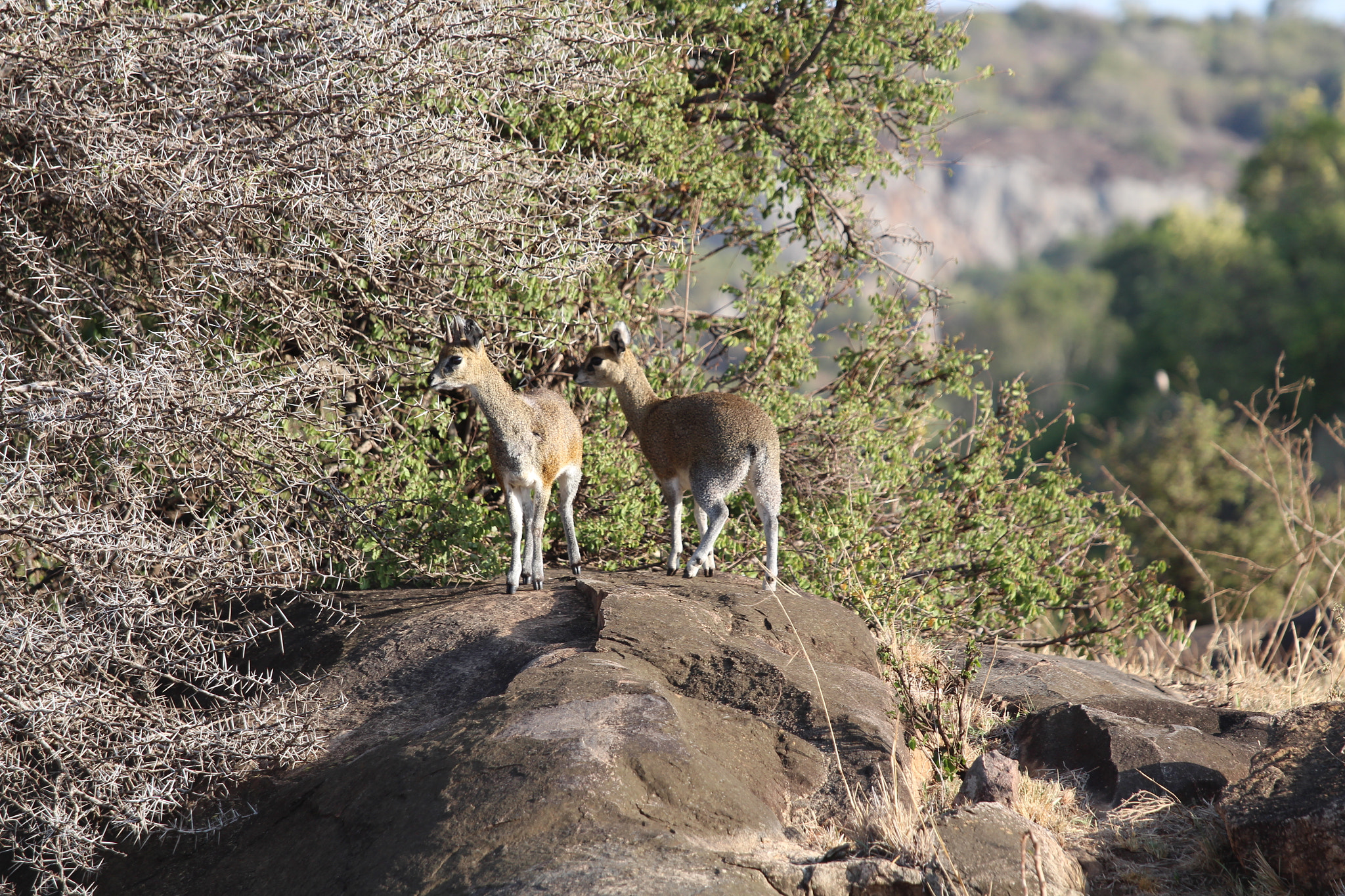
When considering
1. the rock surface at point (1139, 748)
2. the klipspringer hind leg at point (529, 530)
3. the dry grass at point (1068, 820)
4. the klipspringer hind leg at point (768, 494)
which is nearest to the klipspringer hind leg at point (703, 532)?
the klipspringer hind leg at point (768, 494)

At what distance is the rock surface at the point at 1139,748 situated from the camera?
6270 millimetres

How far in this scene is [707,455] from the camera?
7273mm

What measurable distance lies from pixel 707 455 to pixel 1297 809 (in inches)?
145

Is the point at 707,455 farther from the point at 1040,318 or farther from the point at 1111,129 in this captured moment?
the point at 1111,129

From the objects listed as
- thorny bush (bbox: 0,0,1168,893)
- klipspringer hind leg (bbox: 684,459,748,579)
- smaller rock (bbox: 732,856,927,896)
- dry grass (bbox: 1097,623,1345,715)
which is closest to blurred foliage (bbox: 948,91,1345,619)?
dry grass (bbox: 1097,623,1345,715)

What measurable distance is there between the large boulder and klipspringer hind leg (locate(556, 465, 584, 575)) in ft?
13.2

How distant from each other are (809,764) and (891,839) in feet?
2.74

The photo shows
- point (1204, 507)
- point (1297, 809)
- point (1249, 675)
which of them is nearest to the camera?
point (1297, 809)

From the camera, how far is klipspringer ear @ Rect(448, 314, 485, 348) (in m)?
6.96

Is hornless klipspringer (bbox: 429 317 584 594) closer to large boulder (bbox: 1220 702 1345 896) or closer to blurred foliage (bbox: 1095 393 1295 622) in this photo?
large boulder (bbox: 1220 702 1345 896)

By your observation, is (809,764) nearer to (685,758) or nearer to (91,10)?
(685,758)

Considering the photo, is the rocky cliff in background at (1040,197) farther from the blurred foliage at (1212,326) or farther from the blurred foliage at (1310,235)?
the blurred foliage at (1212,326)

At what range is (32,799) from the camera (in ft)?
19.4

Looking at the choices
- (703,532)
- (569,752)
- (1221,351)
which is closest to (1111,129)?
(1221,351)
